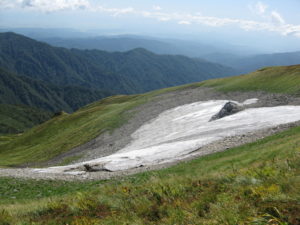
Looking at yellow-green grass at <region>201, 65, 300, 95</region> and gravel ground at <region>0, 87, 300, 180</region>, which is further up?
yellow-green grass at <region>201, 65, 300, 95</region>

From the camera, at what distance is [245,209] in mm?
8492

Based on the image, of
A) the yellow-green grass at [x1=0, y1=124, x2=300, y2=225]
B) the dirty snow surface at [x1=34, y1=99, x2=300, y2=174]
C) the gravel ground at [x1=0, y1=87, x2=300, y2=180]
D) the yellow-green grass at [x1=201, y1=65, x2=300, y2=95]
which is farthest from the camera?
the yellow-green grass at [x1=201, y1=65, x2=300, y2=95]

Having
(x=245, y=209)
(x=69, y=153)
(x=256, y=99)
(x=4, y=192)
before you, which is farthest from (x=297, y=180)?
(x=69, y=153)

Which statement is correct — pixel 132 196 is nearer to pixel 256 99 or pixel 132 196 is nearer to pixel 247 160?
pixel 247 160

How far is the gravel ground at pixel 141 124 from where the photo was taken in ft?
86.1

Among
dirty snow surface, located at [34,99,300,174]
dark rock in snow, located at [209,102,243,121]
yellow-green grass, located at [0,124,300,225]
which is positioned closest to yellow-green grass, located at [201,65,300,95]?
dirty snow surface, located at [34,99,300,174]

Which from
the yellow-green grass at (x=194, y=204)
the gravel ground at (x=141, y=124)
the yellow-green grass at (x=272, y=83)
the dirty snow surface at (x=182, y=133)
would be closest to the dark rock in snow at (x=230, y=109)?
the dirty snow surface at (x=182, y=133)

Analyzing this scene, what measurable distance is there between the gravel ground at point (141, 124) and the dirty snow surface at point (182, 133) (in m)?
1.82

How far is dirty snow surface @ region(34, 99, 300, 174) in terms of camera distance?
2906 centimetres

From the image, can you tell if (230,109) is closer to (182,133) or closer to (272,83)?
(182,133)

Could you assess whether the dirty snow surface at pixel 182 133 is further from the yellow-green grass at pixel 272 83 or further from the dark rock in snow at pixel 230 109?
the yellow-green grass at pixel 272 83

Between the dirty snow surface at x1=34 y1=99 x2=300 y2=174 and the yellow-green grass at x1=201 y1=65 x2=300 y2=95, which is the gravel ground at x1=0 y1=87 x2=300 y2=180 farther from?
the yellow-green grass at x1=201 y1=65 x2=300 y2=95

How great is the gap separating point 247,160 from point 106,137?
34595mm

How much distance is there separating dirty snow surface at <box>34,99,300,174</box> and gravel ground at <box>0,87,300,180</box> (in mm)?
1816
